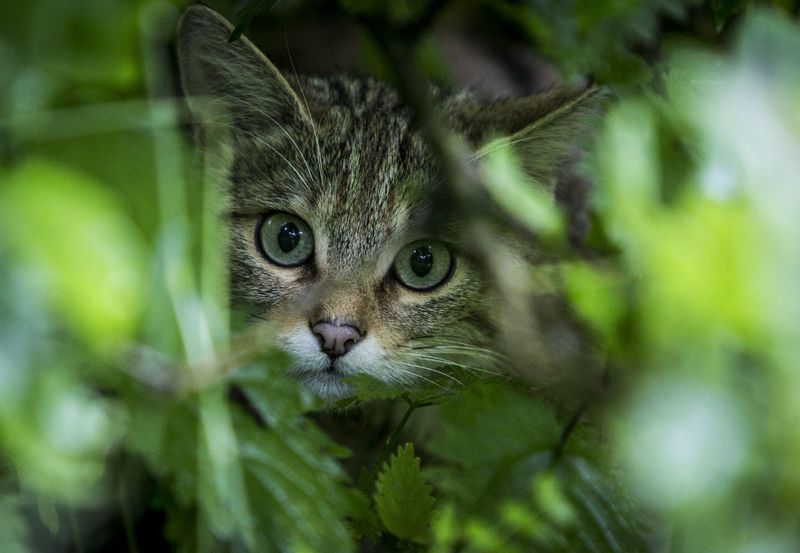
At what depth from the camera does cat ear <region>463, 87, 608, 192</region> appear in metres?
1.40

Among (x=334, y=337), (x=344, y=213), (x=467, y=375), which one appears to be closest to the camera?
(x=467, y=375)

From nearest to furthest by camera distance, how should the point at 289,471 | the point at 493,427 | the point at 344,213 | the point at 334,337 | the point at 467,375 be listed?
the point at 493,427 < the point at 289,471 < the point at 467,375 < the point at 334,337 < the point at 344,213

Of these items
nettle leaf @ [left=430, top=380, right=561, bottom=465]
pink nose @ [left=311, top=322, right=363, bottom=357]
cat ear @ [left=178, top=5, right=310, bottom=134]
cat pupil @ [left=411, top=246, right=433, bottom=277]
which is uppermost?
cat ear @ [left=178, top=5, right=310, bottom=134]

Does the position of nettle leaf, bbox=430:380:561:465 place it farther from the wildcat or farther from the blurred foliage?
the wildcat

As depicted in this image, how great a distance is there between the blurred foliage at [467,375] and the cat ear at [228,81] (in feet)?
0.27

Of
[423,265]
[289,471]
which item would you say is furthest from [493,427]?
[423,265]

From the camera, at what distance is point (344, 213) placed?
5.13ft

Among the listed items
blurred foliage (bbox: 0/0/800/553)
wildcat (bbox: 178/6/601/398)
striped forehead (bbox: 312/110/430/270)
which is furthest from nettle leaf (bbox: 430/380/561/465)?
striped forehead (bbox: 312/110/430/270)

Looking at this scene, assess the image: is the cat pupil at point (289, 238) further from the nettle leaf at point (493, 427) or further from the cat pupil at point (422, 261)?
the nettle leaf at point (493, 427)

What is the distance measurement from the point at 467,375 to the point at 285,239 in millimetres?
652

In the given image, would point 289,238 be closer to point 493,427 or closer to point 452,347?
point 452,347

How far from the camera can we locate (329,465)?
907 mm

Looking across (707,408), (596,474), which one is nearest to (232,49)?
(596,474)

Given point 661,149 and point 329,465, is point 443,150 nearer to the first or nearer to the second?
point 661,149
